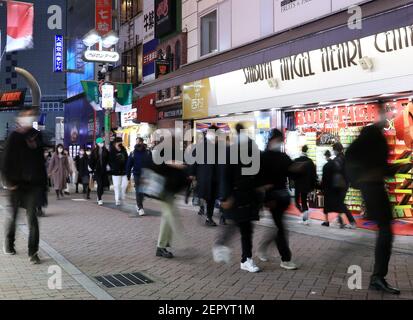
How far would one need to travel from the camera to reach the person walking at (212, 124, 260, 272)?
19.8 feet

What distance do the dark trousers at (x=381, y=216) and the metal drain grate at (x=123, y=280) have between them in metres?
2.60

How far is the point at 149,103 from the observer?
830 inches

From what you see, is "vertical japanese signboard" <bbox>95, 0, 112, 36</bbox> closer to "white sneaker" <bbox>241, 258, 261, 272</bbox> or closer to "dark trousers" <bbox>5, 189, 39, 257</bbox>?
"dark trousers" <bbox>5, 189, 39, 257</bbox>

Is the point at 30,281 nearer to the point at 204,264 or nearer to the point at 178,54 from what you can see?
the point at 204,264

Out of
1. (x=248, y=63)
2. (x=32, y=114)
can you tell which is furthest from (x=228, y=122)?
(x=32, y=114)

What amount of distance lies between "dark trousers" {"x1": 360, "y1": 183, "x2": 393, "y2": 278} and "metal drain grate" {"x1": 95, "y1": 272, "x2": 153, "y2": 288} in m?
2.60

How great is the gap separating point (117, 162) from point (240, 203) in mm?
7411

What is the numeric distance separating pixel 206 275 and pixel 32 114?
3.22m

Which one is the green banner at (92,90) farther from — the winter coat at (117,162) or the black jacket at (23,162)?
the black jacket at (23,162)

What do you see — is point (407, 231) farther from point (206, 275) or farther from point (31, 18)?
point (31, 18)

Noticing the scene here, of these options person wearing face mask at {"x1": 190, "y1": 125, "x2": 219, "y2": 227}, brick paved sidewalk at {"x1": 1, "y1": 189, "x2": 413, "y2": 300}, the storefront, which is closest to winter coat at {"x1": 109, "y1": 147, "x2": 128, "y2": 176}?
brick paved sidewalk at {"x1": 1, "y1": 189, "x2": 413, "y2": 300}

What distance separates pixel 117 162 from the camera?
1291 cm

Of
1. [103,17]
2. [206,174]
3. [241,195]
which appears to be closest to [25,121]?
[241,195]

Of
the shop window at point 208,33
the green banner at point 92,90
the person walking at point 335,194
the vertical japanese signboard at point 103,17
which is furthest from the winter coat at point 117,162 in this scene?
the vertical japanese signboard at point 103,17
